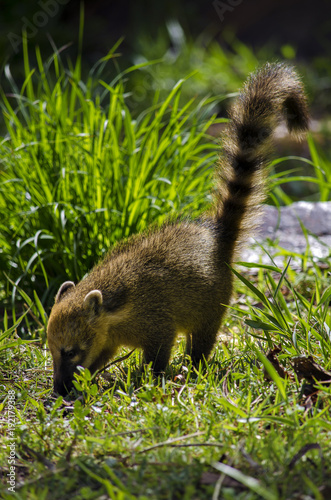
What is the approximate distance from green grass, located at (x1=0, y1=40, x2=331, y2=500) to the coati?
0.18 m

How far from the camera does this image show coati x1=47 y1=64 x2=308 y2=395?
3.48 metres

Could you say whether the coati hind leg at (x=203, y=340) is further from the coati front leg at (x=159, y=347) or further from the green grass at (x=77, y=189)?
the green grass at (x=77, y=189)

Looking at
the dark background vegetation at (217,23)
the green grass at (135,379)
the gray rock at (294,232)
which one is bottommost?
the green grass at (135,379)

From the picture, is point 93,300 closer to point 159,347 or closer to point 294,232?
point 159,347

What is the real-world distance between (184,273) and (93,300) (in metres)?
0.61

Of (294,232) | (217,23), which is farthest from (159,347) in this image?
(217,23)

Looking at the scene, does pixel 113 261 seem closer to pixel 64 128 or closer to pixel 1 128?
pixel 64 128

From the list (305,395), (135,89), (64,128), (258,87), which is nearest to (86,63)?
(135,89)

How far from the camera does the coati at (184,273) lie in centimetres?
348

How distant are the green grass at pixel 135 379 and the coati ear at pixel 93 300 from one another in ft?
1.36

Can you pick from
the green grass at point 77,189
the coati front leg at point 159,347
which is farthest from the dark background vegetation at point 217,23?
the coati front leg at point 159,347

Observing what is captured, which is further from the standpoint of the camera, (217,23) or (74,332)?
(217,23)

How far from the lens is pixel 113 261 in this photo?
380 centimetres

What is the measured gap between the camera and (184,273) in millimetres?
3662
